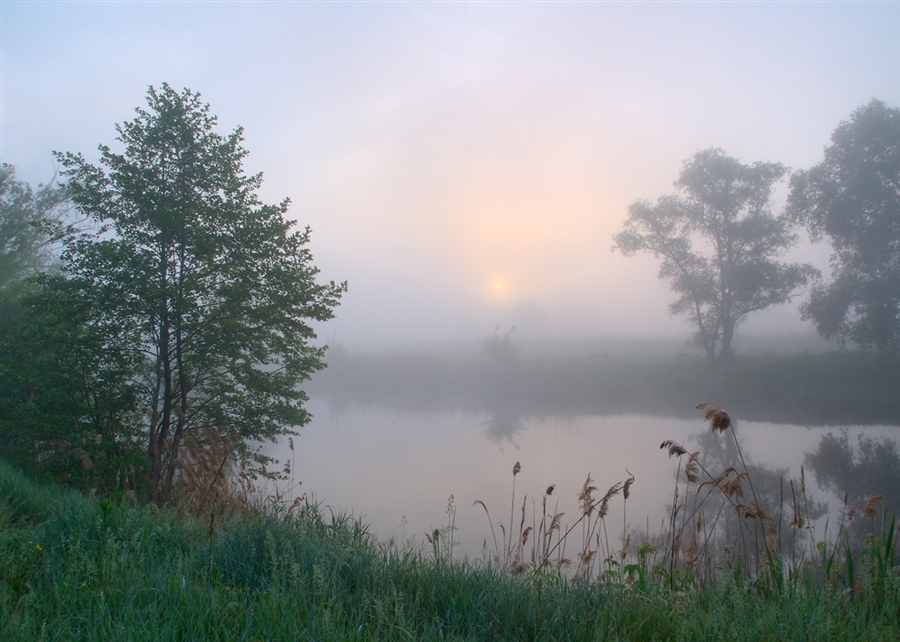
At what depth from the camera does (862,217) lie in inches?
952

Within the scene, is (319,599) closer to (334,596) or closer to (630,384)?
(334,596)

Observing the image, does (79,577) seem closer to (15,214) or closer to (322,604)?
(322,604)

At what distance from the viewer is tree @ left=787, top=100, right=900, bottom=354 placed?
22.7 metres

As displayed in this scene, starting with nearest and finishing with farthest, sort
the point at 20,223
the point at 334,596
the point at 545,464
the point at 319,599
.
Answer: the point at 334,596, the point at 319,599, the point at 545,464, the point at 20,223

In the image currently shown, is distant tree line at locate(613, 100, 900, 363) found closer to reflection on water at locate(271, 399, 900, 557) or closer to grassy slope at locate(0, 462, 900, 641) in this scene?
reflection on water at locate(271, 399, 900, 557)

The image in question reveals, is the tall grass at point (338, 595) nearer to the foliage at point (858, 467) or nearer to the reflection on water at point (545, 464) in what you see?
the reflection on water at point (545, 464)

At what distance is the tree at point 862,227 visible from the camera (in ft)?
74.5

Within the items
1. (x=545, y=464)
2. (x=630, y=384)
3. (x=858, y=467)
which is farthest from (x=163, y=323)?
(x=630, y=384)

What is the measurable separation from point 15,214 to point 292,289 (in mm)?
20073

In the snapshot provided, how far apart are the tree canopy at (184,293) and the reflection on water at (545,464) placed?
2.55 metres

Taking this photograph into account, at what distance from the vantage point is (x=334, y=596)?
10.3ft

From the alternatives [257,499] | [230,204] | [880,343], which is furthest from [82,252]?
[880,343]

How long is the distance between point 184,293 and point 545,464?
34.9 ft

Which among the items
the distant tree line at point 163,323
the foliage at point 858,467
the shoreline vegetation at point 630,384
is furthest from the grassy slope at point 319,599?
the shoreline vegetation at point 630,384
